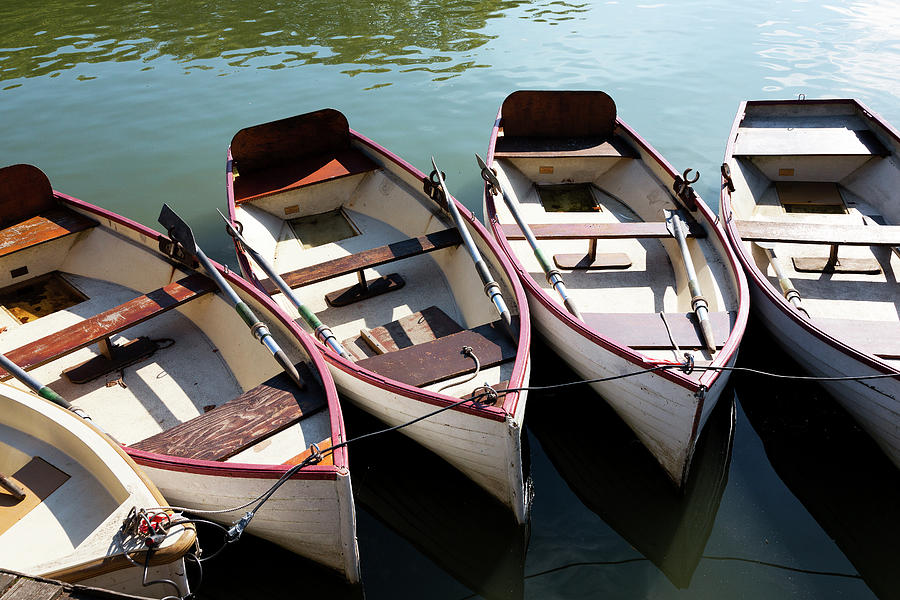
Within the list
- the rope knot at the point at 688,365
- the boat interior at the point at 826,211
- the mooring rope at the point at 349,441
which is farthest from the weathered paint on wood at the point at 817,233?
the rope knot at the point at 688,365

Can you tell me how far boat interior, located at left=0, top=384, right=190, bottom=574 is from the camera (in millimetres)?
3885

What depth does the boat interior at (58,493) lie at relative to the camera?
3885mm

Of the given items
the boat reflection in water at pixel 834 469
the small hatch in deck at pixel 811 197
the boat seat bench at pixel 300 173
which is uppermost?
the boat seat bench at pixel 300 173

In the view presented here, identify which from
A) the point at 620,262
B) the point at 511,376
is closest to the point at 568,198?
the point at 620,262

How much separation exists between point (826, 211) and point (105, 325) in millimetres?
8314

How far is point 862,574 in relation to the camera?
5094mm

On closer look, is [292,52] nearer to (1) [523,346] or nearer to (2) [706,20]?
(2) [706,20]

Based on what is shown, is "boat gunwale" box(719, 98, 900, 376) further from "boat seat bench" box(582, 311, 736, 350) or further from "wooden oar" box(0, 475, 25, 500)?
"wooden oar" box(0, 475, 25, 500)

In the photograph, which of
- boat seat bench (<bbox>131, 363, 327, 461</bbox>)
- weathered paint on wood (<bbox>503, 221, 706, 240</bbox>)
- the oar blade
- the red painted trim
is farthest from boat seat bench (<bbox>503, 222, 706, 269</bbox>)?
the oar blade

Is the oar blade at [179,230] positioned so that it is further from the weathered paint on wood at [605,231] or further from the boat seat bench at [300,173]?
the weathered paint on wood at [605,231]

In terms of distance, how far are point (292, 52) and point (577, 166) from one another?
32.1ft

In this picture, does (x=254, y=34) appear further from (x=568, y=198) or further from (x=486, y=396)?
(x=486, y=396)

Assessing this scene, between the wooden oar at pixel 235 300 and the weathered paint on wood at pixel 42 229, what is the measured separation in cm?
177

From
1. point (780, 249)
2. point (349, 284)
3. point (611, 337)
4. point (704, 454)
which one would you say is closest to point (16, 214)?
point (349, 284)
